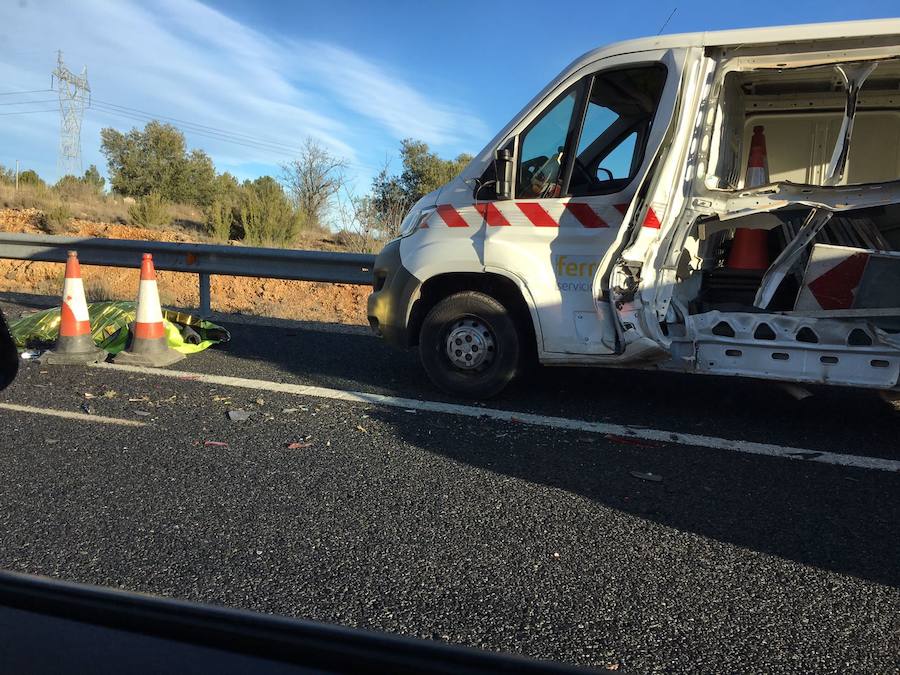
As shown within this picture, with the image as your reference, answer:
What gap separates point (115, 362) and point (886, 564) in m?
5.55

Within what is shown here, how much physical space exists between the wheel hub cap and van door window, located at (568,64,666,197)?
1.14 m

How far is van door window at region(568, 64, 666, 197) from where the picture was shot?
15.5 feet

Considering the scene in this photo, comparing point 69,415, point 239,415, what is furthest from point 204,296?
point 239,415

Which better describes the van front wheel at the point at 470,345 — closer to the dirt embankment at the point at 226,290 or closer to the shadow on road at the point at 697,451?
the shadow on road at the point at 697,451

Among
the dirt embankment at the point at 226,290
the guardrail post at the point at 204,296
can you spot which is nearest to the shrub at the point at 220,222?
the dirt embankment at the point at 226,290

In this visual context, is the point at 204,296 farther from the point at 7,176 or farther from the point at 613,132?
the point at 7,176

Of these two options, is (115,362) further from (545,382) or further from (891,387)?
(891,387)

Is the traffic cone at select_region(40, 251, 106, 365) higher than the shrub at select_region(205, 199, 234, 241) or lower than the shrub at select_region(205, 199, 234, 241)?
lower

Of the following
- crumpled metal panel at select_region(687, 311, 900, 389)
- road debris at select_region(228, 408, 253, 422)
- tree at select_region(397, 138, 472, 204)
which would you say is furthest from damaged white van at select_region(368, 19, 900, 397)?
tree at select_region(397, 138, 472, 204)

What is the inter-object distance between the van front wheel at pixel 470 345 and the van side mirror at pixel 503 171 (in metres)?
0.74

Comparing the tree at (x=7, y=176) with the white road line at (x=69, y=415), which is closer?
the white road line at (x=69, y=415)

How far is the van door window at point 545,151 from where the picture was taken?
191 inches

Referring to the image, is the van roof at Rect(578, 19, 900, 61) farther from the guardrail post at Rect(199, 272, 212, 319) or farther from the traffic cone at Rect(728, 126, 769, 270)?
the guardrail post at Rect(199, 272, 212, 319)

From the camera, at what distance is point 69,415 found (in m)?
4.46
